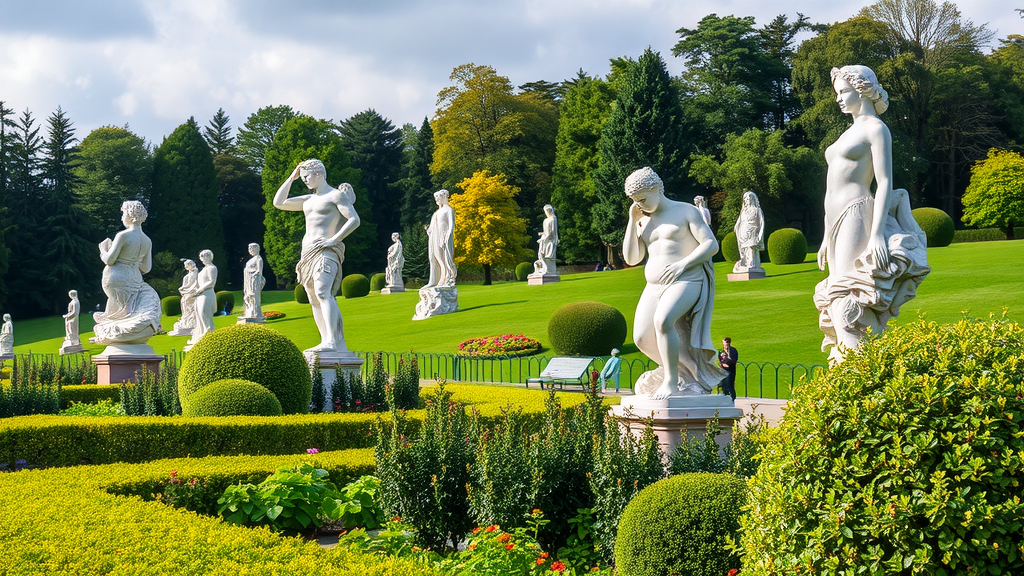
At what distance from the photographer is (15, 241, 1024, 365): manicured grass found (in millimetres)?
17297

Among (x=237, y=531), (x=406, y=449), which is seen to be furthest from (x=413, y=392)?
(x=237, y=531)

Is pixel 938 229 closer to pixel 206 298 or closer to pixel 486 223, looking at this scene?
pixel 486 223

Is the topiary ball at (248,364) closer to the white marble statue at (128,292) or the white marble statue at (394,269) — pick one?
the white marble statue at (128,292)

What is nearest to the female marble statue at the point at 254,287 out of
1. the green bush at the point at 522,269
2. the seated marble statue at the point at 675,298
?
the green bush at the point at 522,269

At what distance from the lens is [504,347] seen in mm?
20078

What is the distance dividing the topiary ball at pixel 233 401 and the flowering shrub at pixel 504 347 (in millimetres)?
11143

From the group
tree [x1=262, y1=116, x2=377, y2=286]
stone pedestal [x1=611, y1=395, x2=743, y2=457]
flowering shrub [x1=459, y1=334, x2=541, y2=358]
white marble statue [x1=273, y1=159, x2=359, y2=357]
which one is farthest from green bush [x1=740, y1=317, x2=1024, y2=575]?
tree [x1=262, y1=116, x2=377, y2=286]

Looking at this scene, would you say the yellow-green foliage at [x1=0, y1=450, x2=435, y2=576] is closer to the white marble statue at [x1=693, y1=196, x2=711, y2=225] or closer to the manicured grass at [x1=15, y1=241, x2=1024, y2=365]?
the white marble statue at [x1=693, y1=196, x2=711, y2=225]

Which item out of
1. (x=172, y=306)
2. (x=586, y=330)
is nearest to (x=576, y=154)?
(x=172, y=306)

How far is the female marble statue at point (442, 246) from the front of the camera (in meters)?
28.4

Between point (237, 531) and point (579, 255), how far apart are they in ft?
148

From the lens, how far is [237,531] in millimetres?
4273

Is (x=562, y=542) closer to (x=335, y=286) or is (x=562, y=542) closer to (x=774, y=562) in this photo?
(x=774, y=562)

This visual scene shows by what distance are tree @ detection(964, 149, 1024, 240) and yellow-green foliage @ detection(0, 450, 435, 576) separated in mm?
41342
